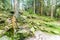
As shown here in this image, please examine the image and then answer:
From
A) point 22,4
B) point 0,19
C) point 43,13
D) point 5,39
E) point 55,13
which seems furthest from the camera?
point 22,4

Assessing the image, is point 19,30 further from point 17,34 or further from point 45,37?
point 45,37

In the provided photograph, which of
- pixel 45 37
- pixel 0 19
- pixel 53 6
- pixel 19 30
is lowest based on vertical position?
pixel 45 37

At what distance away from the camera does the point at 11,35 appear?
19.5 ft

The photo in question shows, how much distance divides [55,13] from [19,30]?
1140cm

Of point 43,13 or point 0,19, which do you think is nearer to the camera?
point 0,19

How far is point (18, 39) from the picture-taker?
5680 millimetres

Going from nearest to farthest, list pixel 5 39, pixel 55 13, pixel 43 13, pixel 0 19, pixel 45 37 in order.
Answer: pixel 5 39, pixel 45 37, pixel 0 19, pixel 55 13, pixel 43 13

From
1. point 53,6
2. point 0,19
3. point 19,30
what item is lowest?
point 19,30

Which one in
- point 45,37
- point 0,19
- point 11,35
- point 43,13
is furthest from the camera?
point 43,13

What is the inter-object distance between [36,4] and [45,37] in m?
12.9

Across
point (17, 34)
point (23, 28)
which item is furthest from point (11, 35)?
point (23, 28)

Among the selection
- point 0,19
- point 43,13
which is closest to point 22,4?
point 43,13

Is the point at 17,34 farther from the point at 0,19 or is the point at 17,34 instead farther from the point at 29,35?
the point at 0,19

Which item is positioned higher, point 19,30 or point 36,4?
point 36,4
